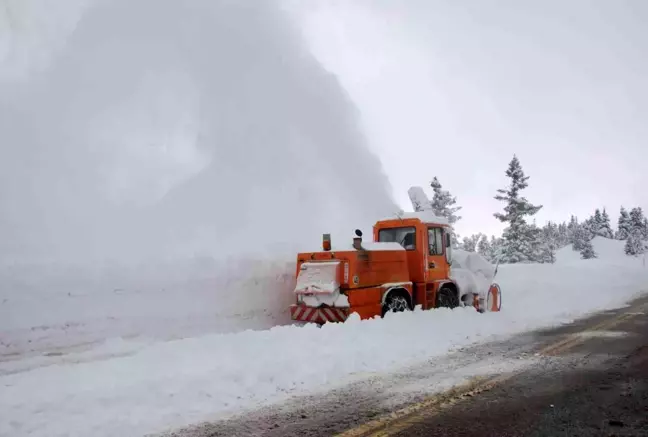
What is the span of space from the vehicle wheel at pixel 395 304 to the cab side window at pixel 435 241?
1538mm

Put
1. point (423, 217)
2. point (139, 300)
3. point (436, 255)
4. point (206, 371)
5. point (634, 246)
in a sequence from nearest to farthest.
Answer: point (206, 371) < point (139, 300) < point (423, 217) < point (436, 255) < point (634, 246)

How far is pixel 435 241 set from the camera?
486 inches

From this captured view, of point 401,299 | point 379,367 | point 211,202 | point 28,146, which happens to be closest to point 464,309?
point 401,299

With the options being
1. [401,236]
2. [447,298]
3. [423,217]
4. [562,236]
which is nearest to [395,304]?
[401,236]

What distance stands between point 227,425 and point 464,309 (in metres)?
8.61

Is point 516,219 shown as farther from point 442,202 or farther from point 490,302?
point 490,302

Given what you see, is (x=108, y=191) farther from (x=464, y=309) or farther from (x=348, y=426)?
(x=348, y=426)

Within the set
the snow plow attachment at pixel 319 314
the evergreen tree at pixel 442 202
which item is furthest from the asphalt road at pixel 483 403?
the evergreen tree at pixel 442 202

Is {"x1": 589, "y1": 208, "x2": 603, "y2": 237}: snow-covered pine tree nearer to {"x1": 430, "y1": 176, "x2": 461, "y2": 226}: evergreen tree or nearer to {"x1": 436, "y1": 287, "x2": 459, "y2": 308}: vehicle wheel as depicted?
{"x1": 430, "y1": 176, "x2": 461, "y2": 226}: evergreen tree

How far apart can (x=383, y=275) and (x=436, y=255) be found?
201 centimetres

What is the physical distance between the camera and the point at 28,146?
15391 mm

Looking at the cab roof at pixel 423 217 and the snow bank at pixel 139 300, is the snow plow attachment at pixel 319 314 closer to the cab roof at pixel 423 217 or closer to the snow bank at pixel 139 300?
the snow bank at pixel 139 300

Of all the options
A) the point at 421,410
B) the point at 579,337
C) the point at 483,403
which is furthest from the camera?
the point at 579,337

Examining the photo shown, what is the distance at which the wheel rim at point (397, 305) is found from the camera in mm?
10992
